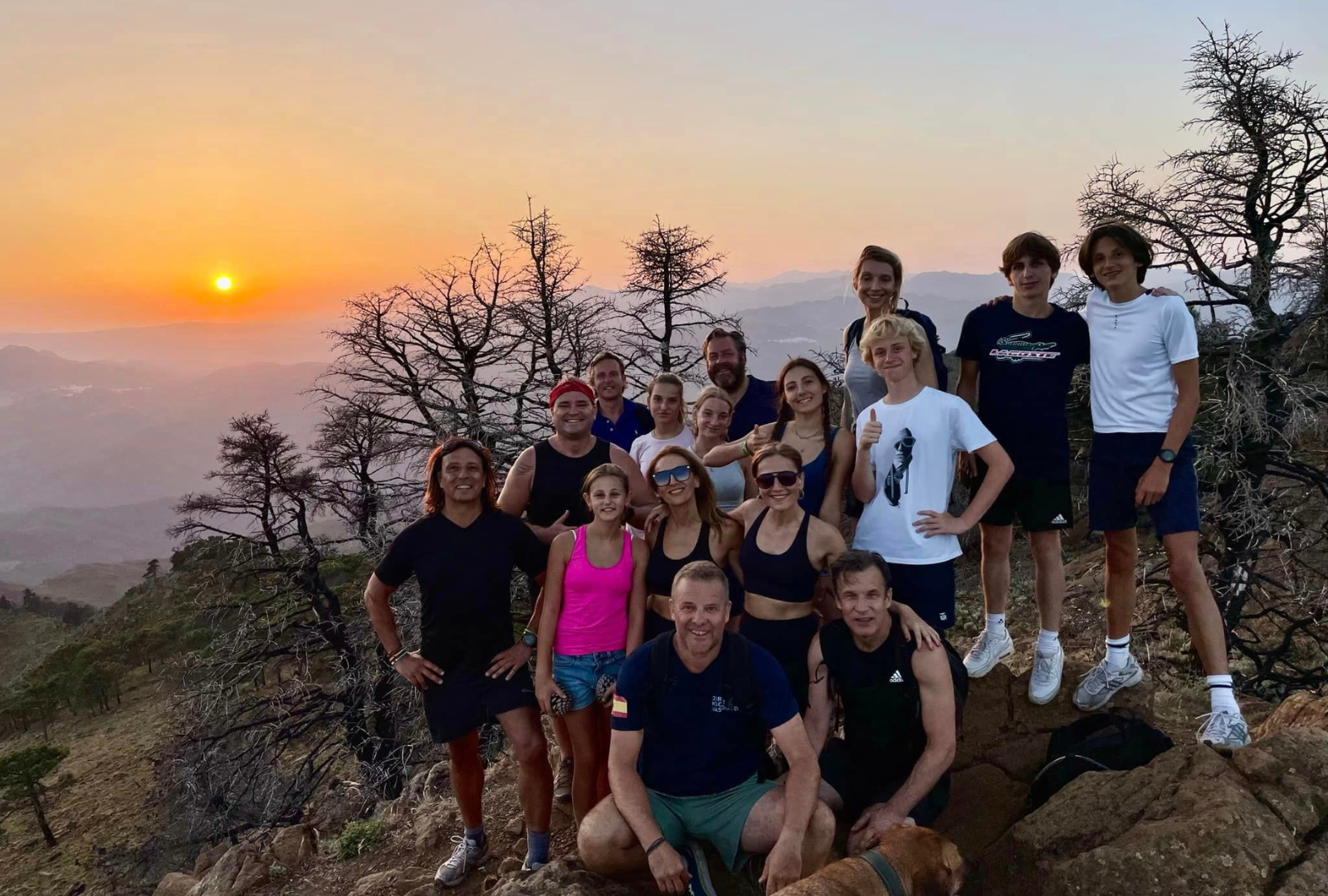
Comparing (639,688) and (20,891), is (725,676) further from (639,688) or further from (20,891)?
(20,891)

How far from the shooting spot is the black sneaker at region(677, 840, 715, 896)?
11.7ft

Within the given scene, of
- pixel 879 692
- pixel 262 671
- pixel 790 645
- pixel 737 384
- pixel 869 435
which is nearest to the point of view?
pixel 879 692

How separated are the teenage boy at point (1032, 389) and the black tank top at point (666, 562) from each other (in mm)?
1800

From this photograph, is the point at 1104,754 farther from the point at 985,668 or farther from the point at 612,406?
the point at 612,406

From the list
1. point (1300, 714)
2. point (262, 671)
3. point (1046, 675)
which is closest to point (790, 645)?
point (1046, 675)

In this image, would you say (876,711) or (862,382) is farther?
(862,382)

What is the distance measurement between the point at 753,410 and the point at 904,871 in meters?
3.20

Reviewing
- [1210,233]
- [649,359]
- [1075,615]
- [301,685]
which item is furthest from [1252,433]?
[301,685]

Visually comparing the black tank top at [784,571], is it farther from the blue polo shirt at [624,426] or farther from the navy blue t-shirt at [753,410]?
the blue polo shirt at [624,426]

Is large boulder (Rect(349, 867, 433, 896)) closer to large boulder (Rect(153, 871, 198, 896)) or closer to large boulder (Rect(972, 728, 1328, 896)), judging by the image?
large boulder (Rect(972, 728, 1328, 896))

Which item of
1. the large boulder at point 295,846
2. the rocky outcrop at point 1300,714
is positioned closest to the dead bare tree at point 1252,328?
the rocky outcrop at point 1300,714

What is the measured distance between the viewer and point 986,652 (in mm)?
4934

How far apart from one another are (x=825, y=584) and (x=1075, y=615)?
33.5 ft

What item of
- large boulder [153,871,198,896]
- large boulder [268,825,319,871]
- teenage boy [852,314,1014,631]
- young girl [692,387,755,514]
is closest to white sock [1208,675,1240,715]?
teenage boy [852,314,1014,631]
